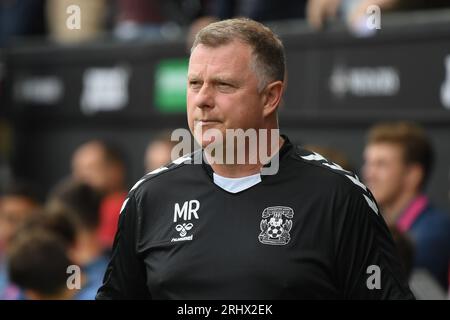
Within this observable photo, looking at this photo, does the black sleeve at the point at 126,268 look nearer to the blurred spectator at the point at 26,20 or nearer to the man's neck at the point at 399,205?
the man's neck at the point at 399,205

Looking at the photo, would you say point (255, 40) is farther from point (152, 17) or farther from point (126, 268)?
point (152, 17)

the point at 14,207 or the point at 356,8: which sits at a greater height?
the point at 356,8

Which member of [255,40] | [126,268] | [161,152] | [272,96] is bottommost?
[161,152]

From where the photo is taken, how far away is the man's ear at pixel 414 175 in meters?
5.77

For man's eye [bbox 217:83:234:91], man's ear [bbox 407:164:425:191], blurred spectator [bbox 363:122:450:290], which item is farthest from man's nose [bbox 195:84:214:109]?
man's ear [bbox 407:164:425:191]

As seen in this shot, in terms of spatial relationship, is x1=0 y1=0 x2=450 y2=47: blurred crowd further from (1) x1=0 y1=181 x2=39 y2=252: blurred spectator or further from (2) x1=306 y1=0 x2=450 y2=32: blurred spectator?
(1) x1=0 y1=181 x2=39 y2=252: blurred spectator

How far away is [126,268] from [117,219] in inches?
76.4

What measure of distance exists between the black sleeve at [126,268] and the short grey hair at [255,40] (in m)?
0.58

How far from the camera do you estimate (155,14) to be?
8984mm

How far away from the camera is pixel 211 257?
3086mm

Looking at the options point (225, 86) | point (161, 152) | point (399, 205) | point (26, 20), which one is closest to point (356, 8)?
point (399, 205)

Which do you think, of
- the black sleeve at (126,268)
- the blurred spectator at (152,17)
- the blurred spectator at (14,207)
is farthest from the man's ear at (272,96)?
the blurred spectator at (152,17)
